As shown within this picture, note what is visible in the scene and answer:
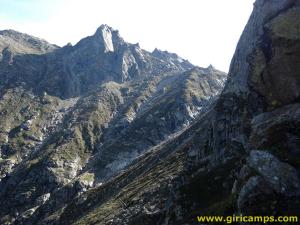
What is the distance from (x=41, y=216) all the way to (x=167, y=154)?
189ft

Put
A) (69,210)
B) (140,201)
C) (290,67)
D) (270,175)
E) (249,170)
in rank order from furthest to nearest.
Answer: (69,210)
(140,201)
(290,67)
(249,170)
(270,175)

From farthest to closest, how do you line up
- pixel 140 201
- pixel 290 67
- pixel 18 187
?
pixel 18 187, pixel 140 201, pixel 290 67

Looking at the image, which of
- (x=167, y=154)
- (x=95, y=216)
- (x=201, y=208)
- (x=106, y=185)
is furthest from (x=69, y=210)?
(x=201, y=208)

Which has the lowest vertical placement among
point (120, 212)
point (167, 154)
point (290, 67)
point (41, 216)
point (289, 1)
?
point (41, 216)

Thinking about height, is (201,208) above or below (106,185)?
above

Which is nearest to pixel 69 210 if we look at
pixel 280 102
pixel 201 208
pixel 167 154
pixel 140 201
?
pixel 167 154

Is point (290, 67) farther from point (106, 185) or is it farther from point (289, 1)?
point (106, 185)

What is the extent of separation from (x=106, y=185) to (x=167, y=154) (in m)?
25.3

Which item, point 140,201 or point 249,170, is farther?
point 140,201

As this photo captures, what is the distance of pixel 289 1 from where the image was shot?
141ft

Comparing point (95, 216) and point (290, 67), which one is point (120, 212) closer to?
point (95, 216)

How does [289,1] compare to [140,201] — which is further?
[140,201]

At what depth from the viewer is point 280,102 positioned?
124ft

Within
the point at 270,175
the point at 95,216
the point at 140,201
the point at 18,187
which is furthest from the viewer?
the point at 18,187
